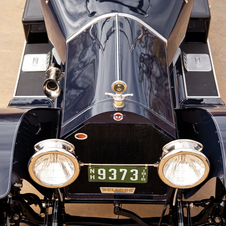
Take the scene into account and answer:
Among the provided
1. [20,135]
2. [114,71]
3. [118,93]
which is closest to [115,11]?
[114,71]

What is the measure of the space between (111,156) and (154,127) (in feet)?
1.20

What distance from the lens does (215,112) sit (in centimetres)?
243

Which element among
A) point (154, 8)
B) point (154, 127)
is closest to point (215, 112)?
point (154, 127)

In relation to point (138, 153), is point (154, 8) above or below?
above

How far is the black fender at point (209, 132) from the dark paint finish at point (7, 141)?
45.3 inches

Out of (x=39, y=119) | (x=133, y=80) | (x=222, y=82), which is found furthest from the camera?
(x=222, y=82)

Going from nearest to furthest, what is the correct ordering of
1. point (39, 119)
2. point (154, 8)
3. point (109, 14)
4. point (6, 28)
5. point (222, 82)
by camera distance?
1. point (39, 119)
2. point (109, 14)
3. point (154, 8)
4. point (222, 82)
5. point (6, 28)

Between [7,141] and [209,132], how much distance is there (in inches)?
50.9

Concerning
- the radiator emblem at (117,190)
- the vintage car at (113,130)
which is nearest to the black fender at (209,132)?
the vintage car at (113,130)

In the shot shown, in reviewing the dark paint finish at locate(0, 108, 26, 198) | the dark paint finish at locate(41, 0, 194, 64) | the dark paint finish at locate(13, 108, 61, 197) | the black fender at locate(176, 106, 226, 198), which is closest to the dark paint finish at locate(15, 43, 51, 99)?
the dark paint finish at locate(41, 0, 194, 64)

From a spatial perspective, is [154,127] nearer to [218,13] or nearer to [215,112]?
[215,112]

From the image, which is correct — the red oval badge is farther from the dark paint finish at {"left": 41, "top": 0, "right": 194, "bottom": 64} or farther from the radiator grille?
the dark paint finish at {"left": 41, "top": 0, "right": 194, "bottom": 64}

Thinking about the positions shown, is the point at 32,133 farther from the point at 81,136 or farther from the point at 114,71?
the point at 114,71

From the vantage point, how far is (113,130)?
7.45 feet
